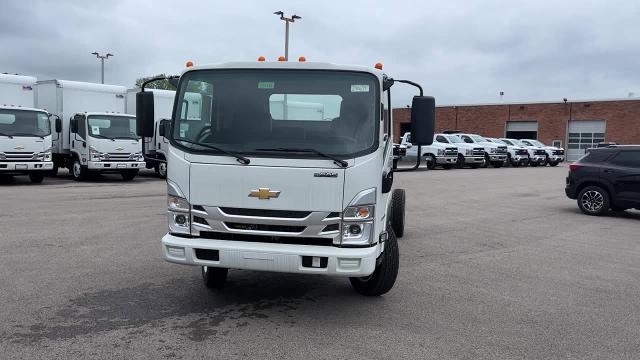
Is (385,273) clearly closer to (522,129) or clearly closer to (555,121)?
(555,121)

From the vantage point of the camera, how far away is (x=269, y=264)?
466 centimetres

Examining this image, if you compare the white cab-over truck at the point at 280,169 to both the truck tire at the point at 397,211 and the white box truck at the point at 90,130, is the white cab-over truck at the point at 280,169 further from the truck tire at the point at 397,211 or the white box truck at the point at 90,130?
the white box truck at the point at 90,130

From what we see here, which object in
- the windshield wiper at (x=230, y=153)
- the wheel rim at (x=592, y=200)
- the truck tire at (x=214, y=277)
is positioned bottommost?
the truck tire at (x=214, y=277)

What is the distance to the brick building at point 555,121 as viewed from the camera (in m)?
44.9

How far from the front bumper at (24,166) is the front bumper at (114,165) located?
1292 millimetres

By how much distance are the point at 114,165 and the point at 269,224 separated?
15193mm

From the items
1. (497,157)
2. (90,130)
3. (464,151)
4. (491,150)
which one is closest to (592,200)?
(90,130)

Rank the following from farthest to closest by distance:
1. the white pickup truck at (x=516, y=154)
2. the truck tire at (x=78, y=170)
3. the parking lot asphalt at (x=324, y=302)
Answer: the white pickup truck at (x=516, y=154) → the truck tire at (x=78, y=170) → the parking lot asphalt at (x=324, y=302)

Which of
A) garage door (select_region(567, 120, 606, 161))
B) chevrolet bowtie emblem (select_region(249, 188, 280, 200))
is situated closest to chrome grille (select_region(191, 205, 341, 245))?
chevrolet bowtie emblem (select_region(249, 188, 280, 200))

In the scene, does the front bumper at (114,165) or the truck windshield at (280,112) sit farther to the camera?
the front bumper at (114,165)

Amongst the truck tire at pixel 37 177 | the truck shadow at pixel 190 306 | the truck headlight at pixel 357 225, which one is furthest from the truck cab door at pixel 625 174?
the truck tire at pixel 37 177

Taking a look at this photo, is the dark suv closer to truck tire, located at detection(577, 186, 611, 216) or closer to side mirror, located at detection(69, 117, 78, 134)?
truck tire, located at detection(577, 186, 611, 216)

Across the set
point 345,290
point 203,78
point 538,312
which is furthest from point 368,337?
point 203,78

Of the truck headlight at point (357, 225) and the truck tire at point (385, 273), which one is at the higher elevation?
the truck headlight at point (357, 225)
